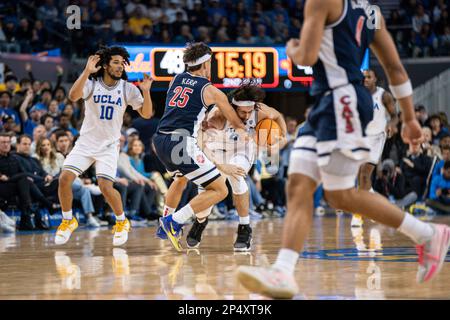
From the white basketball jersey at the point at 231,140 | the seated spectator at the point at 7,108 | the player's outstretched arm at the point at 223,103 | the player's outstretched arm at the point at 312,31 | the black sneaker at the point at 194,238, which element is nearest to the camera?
the player's outstretched arm at the point at 312,31

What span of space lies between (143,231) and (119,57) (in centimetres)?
332

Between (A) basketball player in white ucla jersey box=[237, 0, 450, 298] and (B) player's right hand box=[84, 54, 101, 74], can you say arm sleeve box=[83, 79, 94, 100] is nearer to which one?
(B) player's right hand box=[84, 54, 101, 74]

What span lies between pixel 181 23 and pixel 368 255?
12550mm

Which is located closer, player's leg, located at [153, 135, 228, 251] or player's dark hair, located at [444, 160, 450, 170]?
player's leg, located at [153, 135, 228, 251]

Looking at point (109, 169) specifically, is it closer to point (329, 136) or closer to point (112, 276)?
point (112, 276)

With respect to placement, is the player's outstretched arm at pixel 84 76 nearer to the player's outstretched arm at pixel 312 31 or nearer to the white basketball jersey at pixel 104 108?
the white basketball jersey at pixel 104 108

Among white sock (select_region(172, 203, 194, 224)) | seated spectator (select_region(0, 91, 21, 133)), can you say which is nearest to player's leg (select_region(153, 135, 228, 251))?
white sock (select_region(172, 203, 194, 224))

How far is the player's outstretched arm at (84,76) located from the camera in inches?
323

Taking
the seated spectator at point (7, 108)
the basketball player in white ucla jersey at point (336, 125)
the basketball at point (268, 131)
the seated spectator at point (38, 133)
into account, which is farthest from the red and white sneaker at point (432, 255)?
the seated spectator at point (7, 108)

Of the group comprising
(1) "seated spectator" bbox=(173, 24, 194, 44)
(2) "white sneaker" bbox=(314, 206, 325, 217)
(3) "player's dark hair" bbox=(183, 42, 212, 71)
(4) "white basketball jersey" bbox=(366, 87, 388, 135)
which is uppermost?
(1) "seated spectator" bbox=(173, 24, 194, 44)

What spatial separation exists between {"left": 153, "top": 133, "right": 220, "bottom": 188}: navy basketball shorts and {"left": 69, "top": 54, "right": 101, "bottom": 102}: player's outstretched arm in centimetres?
101

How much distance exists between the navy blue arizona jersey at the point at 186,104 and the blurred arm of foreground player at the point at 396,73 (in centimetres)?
311

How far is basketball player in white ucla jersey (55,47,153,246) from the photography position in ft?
28.4

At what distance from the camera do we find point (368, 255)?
720 cm
